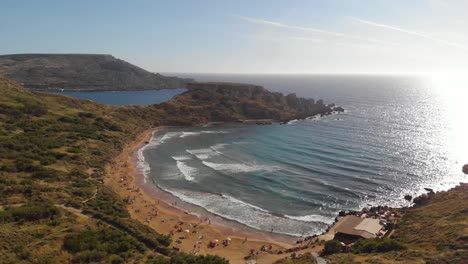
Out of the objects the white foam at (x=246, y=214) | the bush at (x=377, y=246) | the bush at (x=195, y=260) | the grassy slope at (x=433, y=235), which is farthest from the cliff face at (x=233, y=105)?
the bush at (x=195, y=260)

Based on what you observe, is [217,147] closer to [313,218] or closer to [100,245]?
[313,218]

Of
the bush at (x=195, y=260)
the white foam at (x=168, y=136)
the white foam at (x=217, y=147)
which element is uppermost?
the white foam at (x=168, y=136)

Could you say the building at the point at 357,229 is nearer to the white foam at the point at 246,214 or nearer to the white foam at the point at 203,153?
the white foam at the point at 246,214

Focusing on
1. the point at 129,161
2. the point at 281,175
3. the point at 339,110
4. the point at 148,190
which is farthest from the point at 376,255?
the point at 339,110

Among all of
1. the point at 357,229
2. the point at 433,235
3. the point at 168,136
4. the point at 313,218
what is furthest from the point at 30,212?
the point at 168,136

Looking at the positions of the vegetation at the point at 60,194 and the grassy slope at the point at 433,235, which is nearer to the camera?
the vegetation at the point at 60,194

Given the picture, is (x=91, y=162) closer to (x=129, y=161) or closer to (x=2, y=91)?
(x=129, y=161)
